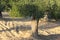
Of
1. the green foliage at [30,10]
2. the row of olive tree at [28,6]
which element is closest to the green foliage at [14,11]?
the row of olive tree at [28,6]

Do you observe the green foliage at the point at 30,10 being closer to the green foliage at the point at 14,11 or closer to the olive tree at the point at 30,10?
the olive tree at the point at 30,10

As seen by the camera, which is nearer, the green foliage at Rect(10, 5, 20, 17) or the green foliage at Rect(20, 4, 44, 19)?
the green foliage at Rect(20, 4, 44, 19)

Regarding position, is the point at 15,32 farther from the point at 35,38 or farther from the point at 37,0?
the point at 37,0

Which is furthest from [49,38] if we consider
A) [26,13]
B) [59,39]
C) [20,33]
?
[26,13]

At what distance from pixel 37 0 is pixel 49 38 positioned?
3.70 meters

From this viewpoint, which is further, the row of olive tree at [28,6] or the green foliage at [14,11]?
the green foliage at [14,11]

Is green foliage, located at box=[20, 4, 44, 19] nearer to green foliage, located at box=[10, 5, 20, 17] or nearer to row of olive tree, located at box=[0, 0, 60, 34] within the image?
row of olive tree, located at box=[0, 0, 60, 34]

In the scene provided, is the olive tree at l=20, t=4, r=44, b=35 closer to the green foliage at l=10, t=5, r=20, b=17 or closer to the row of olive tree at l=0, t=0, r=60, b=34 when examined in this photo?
the row of olive tree at l=0, t=0, r=60, b=34

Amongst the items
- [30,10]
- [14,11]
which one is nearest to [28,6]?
[30,10]

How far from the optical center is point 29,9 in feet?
36.4

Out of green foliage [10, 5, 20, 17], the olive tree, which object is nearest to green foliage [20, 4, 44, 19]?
the olive tree

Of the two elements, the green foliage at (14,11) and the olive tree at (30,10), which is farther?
the green foliage at (14,11)

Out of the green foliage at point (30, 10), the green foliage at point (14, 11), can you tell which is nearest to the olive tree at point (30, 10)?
the green foliage at point (30, 10)

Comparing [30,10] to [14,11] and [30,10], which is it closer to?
[30,10]
